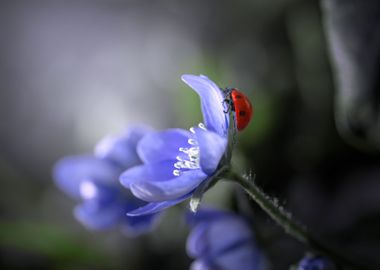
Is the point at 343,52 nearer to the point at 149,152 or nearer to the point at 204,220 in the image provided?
the point at 204,220

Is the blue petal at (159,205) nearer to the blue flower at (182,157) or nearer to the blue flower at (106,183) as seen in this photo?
the blue flower at (182,157)

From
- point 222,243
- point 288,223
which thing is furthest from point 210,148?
point 222,243

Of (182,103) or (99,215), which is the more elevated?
(182,103)

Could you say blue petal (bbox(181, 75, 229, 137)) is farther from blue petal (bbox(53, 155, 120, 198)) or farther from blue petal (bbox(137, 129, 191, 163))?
blue petal (bbox(53, 155, 120, 198))

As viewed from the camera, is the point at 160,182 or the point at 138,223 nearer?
the point at 160,182

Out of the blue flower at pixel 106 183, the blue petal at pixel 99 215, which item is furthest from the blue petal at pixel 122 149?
the blue petal at pixel 99 215

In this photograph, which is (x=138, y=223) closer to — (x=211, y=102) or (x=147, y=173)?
(x=147, y=173)

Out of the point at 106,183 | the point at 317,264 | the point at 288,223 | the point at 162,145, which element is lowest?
the point at 317,264
